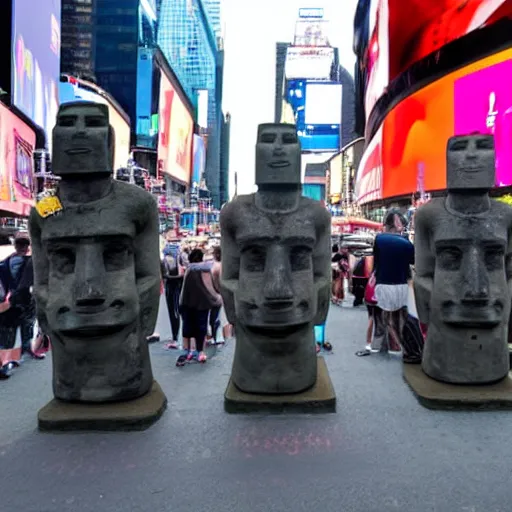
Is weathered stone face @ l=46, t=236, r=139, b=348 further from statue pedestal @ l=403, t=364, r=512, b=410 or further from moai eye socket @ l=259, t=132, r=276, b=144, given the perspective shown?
statue pedestal @ l=403, t=364, r=512, b=410

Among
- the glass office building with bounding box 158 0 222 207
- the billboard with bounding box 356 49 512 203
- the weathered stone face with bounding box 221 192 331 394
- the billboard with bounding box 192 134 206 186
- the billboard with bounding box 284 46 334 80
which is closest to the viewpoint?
the weathered stone face with bounding box 221 192 331 394

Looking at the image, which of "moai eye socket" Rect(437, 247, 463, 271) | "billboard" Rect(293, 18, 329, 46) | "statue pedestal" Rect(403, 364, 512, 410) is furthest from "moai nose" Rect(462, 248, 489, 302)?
"billboard" Rect(293, 18, 329, 46)

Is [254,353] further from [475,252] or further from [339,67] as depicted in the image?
[339,67]

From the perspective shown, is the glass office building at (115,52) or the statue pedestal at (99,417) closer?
the statue pedestal at (99,417)

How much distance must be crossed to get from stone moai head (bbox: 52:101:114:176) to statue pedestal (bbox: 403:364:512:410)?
11.3 ft

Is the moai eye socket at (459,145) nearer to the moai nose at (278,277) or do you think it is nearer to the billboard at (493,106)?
the moai nose at (278,277)

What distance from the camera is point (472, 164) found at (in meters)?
4.82

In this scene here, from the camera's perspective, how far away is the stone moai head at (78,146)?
4.36 metres

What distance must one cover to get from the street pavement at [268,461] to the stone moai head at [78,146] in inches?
85.8

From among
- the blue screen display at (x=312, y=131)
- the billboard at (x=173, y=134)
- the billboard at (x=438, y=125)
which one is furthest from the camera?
the billboard at (x=173, y=134)

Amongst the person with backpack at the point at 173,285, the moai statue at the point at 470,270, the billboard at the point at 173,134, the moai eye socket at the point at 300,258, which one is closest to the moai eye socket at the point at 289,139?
the moai eye socket at the point at 300,258

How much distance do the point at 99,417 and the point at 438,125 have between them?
25253 mm

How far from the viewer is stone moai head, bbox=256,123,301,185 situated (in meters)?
4.68

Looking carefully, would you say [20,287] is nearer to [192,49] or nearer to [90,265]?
[90,265]
